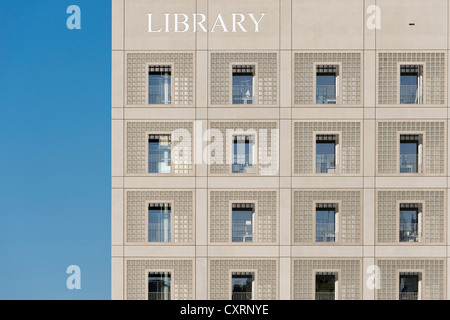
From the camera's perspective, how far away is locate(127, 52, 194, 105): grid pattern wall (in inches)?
846

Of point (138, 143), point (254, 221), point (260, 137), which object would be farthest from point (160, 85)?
point (254, 221)

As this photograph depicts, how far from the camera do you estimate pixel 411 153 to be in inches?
861

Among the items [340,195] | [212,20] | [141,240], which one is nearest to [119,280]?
[141,240]

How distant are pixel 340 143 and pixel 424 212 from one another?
4449 mm

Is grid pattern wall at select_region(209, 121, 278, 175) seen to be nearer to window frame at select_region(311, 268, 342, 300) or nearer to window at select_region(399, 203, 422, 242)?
window frame at select_region(311, 268, 342, 300)

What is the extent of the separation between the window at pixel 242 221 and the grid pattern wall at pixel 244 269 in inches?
38.1

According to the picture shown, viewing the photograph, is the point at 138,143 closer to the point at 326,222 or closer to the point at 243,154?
the point at 243,154

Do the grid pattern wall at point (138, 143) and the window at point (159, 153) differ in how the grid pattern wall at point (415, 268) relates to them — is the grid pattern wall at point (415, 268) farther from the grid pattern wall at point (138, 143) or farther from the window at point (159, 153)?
the grid pattern wall at point (138, 143)

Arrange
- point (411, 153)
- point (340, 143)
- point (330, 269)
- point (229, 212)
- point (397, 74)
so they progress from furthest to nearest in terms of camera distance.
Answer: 1. point (411, 153)
2. point (397, 74)
3. point (340, 143)
4. point (229, 212)
5. point (330, 269)

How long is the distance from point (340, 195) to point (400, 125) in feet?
12.5

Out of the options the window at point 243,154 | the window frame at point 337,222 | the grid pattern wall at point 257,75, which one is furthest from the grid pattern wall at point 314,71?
the window frame at point 337,222

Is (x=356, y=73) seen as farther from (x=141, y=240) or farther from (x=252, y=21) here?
(x=141, y=240)

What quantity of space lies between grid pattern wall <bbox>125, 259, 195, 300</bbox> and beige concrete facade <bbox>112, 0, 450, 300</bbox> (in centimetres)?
4

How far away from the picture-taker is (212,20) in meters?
21.6
